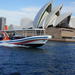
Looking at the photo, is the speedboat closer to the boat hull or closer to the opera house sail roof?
the boat hull

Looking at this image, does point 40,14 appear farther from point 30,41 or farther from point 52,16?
point 30,41

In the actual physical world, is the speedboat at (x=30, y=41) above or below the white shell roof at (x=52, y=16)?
below

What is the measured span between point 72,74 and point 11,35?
30.7 metres

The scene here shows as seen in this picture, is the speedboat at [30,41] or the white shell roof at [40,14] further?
the white shell roof at [40,14]

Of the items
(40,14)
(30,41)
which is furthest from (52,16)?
(30,41)

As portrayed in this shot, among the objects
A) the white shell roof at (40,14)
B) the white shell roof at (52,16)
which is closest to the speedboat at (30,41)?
the white shell roof at (40,14)

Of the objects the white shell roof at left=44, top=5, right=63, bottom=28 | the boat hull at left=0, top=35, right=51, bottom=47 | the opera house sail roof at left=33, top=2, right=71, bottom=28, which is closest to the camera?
the boat hull at left=0, top=35, right=51, bottom=47

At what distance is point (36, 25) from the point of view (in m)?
117

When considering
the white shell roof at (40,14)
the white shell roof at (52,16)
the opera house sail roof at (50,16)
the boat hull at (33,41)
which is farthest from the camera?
the white shell roof at (52,16)

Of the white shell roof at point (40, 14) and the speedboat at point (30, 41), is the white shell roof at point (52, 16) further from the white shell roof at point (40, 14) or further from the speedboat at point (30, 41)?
the speedboat at point (30, 41)

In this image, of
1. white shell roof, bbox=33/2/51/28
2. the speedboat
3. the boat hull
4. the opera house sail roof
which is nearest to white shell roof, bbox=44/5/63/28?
the opera house sail roof

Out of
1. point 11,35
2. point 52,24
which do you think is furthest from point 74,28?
point 11,35

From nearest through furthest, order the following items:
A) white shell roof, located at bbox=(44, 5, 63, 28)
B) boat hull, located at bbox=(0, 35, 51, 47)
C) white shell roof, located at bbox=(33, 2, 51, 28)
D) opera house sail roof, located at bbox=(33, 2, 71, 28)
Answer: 1. boat hull, located at bbox=(0, 35, 51, 47)
2. white shell roof, located at bbox=(33, 2, 51, 28)
3. opera house sail roof, located at bbox=(33, 2, 71, 28)
4. white shell roof, located at bbox=(44, 5, 63, 28)

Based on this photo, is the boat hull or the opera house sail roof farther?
the opera house sail roof
